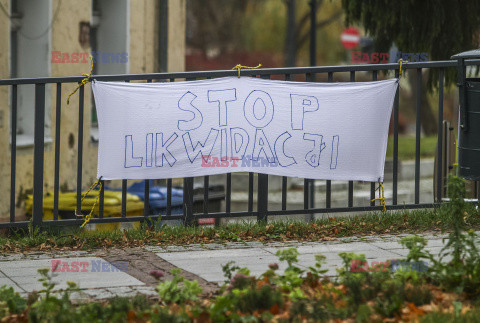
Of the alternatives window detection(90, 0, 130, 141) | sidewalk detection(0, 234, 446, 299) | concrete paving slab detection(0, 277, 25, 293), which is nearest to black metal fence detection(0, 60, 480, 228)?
sidewalk detection(0, 234, 446, 299)

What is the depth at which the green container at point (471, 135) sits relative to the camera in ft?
23.3

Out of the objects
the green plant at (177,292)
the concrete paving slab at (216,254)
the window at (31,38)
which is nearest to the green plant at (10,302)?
the green plant at (177,292)

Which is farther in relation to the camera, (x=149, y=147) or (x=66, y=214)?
(x=66, y=214)

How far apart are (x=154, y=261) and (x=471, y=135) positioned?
2.66 m

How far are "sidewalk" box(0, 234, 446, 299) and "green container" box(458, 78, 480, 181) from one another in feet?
1.88

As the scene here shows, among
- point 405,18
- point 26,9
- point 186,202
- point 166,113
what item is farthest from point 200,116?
point 26,9

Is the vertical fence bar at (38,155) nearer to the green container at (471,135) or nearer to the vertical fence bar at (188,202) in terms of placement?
the vertical fence bar at (188,202)

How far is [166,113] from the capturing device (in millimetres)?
7660

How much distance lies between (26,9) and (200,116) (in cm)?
668

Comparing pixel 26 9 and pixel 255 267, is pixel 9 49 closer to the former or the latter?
pixel 26 9

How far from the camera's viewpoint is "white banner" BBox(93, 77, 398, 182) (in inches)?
301

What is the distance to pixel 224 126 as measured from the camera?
7719mm

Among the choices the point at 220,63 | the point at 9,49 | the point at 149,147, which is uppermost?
the point at 220,63

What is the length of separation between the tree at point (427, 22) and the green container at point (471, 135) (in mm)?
5418
